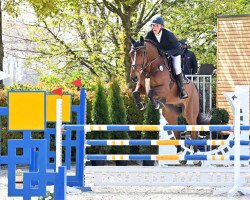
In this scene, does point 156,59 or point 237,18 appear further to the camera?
point 237,18

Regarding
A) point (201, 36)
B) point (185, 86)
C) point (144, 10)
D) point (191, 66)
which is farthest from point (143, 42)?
point (201, 36)

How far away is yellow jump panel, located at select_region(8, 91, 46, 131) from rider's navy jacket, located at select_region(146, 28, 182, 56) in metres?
4.58

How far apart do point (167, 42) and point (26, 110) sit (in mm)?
4818

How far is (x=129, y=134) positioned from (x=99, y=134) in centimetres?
92

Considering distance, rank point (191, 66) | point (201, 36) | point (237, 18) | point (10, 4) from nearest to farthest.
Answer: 1. point (191, 66)
2. point (237, 18)
3. point (10, 4)
4. point (201, 36)

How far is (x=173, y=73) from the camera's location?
11531 mm

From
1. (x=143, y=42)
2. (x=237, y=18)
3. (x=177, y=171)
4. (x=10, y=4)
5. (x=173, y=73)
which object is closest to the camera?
(x=177, y=171)

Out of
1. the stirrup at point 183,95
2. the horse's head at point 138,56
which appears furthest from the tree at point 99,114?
the horse's head at point 138,56

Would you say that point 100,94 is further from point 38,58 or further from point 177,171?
point 38,58

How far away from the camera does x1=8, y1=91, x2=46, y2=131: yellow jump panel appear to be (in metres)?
6.73

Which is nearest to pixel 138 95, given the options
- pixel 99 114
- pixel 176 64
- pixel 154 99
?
pixel 154 99

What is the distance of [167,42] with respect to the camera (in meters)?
11.3

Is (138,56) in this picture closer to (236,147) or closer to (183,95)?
(183,95)

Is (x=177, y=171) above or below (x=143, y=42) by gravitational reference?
below
